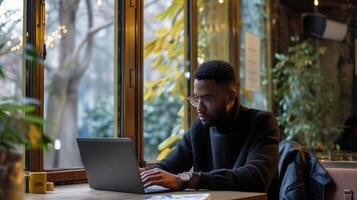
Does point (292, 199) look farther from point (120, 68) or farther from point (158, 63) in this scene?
point (158, 63)

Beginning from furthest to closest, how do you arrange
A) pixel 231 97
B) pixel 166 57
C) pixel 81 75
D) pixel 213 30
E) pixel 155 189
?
pixel 81 75
pixel 166 57
pixel 213 30
pixel 231 97
pixel 155 189

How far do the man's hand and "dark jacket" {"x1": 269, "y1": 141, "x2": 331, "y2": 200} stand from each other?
0.53 m

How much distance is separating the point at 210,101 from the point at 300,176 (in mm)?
515

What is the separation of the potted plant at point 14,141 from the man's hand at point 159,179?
121 centimetres

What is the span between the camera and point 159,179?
2.57 m

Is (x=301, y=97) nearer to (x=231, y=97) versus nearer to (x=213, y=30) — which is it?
(x=213, y=30)

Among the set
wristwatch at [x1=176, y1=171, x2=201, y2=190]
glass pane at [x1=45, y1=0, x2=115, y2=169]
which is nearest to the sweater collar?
wristwatch at [x1=176, y1=171, x2=201, y2=190]

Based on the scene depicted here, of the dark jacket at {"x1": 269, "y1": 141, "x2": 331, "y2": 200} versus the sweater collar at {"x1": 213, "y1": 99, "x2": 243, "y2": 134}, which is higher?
the sweater collar at {"x1": 213, "y1": 99, "x2": 243, "y2": 134}

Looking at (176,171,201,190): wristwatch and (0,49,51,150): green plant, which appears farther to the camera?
(176,171,201,190): wristwatch

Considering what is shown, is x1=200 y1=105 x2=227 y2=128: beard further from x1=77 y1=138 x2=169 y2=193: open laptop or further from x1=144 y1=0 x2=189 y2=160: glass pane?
x1=144 y1=0 x2=189 y2=160: glass pane

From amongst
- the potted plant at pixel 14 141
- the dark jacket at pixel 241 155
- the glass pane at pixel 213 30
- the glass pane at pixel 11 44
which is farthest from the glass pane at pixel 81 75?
the potted plant at pixel 14 141

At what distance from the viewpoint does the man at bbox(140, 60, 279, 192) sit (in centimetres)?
267

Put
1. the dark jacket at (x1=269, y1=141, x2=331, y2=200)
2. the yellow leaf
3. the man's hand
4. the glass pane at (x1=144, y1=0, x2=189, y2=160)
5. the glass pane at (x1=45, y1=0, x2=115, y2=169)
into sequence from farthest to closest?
the glass pane at (x1=45, y1=0, x2=115, y2=169) → the glass pane at (x1=144, y1=0, x2=189, y2=160) → the dark jacket at (x1=269, y1=141, x2=331, y2=200) → the man's hand → the yellow leaf

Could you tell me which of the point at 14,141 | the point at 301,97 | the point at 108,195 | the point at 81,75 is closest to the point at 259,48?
the point at 301,97
